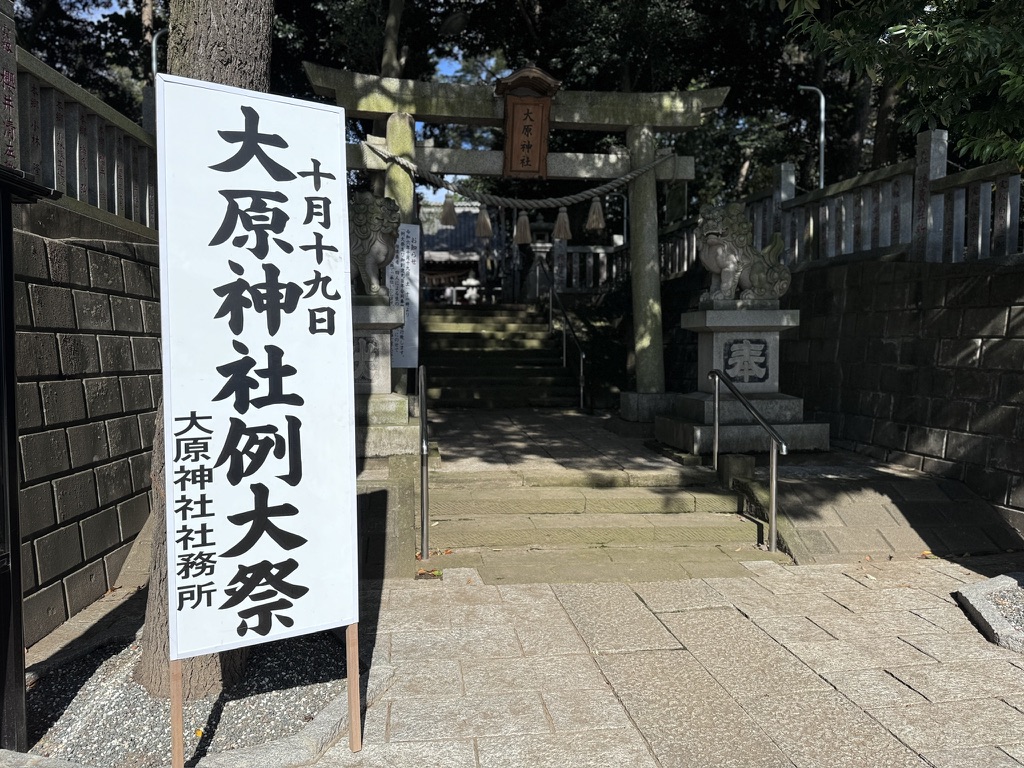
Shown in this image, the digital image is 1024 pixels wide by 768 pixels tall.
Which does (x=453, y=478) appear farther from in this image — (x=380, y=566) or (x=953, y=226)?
(x=953, y=226)

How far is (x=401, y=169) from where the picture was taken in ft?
31.4

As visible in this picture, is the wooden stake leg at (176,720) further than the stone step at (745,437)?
No

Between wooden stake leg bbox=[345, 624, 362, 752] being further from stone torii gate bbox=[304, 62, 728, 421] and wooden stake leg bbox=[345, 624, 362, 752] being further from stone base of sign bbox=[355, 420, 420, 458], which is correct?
stone torii gate bbox=[304, 62, 728, 421]

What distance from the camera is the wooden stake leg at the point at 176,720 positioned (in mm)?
2914

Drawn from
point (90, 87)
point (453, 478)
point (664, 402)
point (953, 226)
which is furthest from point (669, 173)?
point (90, 87)

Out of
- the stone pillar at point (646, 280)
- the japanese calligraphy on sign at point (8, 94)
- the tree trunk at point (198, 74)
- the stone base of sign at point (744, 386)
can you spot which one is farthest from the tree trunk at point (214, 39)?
the stone pillar at point (646, 280)

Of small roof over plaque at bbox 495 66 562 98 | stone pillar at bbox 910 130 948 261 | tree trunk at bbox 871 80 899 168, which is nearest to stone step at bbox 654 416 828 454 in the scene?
stone pillar at bbox 910 130 948 261

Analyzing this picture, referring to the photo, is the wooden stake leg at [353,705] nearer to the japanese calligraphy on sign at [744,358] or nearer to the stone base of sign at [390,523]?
the stone base of sign at [390,523]

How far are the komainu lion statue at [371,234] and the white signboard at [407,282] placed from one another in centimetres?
127

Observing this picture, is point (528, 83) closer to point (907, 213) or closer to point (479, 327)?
point (907, 213)

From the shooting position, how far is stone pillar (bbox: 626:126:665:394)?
33.9 feet

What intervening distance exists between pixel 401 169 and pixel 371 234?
2073 millimetres

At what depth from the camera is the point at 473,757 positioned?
10.3ft

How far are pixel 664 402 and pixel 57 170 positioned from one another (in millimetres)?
7313
